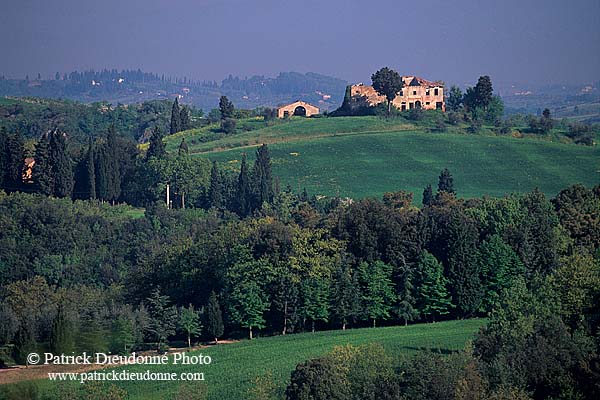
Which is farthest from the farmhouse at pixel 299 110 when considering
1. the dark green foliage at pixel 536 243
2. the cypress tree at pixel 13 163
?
the dark green foliage at pixel 536 243

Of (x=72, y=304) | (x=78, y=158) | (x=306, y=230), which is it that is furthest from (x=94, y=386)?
(x=78, y=158)

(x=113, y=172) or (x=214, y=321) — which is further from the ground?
(x=113, y=172)

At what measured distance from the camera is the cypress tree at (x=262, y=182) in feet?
225

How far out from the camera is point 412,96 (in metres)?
102

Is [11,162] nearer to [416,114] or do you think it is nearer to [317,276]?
[317,276]

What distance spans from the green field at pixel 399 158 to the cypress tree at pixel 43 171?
15.7 metres

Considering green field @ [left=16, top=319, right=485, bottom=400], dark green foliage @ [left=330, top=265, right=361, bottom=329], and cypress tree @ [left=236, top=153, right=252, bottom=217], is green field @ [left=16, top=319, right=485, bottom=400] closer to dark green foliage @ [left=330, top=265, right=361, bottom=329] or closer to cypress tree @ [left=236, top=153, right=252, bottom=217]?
dark green foliage @ [left=330, top=265, right=361, bottom=329]

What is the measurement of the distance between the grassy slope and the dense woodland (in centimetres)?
179

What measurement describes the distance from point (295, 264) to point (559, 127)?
210ft

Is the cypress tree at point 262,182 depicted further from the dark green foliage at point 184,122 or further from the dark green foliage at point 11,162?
the dark green foliage at point 184,122

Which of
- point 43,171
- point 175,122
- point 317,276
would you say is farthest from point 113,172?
point 317,276

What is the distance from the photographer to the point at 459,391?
1057 inches

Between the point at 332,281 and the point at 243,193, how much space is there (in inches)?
1020

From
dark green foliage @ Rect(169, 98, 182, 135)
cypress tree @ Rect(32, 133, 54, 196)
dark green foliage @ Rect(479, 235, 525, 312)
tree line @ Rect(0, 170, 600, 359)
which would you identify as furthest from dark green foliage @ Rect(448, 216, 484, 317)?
dark green foliage @ Rect(169, 98, 182, 135)
